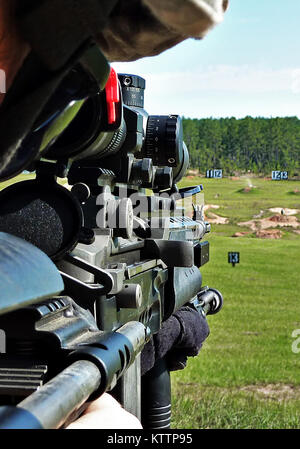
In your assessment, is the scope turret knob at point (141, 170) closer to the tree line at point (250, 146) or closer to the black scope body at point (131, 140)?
the black scope body at point (131, 140)

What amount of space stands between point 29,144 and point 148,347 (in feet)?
6.87

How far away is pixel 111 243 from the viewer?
83.4 inches

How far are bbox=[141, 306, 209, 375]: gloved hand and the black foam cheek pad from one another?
3.48ft

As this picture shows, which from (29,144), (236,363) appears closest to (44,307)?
(29,144)

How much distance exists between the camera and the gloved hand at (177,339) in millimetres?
2812

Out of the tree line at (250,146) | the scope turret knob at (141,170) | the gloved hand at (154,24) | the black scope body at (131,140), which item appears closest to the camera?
the gloved hand at (154,24)

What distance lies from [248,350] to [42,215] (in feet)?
16.6

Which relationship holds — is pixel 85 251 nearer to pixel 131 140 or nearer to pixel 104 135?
pixel 104 135

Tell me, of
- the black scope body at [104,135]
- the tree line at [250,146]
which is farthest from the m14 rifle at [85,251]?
the tree line at [250,146]

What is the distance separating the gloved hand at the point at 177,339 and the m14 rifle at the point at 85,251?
55mm

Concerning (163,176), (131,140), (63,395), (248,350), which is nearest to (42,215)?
(131,140)

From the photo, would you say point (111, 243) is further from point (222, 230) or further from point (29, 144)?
point (222, 230)

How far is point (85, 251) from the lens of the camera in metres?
1.96

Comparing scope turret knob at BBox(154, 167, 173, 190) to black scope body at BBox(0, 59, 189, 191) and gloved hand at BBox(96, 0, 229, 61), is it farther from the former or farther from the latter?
gloved hand at BBox(96, 0, 229, 61)
